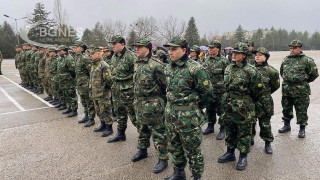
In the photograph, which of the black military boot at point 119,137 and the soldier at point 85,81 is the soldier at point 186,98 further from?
the soldier at point 85,81

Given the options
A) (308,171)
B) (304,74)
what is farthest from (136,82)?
(304,74)

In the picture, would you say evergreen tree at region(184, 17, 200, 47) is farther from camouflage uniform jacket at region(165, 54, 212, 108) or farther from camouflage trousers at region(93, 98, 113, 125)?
camouflage uniform jacket at region(165, 54, 212, 108)

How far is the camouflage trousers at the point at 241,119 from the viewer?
365 centimetres

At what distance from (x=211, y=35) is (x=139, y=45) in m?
61.7

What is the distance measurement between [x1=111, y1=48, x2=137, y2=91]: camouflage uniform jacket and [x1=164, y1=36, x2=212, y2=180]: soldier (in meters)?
1.44

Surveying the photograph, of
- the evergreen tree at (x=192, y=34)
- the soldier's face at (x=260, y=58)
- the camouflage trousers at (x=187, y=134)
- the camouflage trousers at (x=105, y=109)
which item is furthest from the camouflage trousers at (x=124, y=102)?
the evergreen tree at (x=192, y=34)

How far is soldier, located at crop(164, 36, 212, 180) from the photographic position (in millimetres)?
2979

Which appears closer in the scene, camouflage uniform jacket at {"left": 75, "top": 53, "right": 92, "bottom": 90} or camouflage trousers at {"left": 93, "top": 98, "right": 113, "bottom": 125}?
camouflage trousers at {"left": 93, "top": 98, "right": 113, "bottom": 125}

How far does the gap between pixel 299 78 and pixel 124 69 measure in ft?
11.8

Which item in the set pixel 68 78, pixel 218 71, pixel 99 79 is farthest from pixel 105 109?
pixel 218 71

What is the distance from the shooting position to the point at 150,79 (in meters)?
3.62

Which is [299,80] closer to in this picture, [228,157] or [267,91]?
[267,91]

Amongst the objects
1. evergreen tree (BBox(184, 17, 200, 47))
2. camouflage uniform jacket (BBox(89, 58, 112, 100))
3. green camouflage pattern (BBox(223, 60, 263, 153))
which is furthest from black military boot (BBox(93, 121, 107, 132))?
evergreen tree (BBox(184, 17, 200, 47))

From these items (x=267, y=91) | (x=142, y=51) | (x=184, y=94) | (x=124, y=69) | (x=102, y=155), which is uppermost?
(x=142, y=51)
